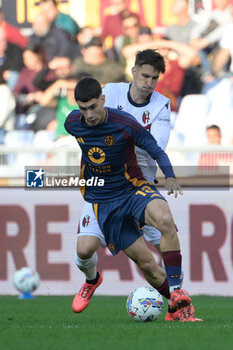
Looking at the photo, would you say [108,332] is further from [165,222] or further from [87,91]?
[87,91]

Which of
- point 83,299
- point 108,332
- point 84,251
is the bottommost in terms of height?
point 83,299

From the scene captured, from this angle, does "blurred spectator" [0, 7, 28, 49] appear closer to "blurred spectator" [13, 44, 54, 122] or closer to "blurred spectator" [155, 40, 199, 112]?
"blurred spectator" [13, 44, 54, 122]

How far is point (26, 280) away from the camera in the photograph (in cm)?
1092

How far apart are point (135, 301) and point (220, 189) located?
5153 millimetres

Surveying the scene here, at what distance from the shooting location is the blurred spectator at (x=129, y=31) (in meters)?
14.4

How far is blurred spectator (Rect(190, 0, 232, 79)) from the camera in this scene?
1432cm

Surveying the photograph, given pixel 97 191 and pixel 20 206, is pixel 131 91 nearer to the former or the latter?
pixel 97 191

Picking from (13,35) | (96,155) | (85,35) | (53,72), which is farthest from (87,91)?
(13,35)

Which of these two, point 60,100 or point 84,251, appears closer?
point 84,251

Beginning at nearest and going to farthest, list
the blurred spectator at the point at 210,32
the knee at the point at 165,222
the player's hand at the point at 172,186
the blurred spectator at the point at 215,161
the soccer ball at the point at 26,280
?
the player's hand at the point at 172,186, the knee at the point at 165,222, the soccer ball at the point at 26,280, the blurred spectator at the point at 215,161, the blurred spectator at the point at 210,32

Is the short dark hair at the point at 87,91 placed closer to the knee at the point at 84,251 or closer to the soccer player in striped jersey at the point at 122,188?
the soccer player in striped jersey at the point at 122,188

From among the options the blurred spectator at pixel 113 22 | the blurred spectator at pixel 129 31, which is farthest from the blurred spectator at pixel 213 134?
the blurred spectator at pixel 113 22

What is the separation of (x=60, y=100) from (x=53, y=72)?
69cm

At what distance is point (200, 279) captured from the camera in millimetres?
11305
